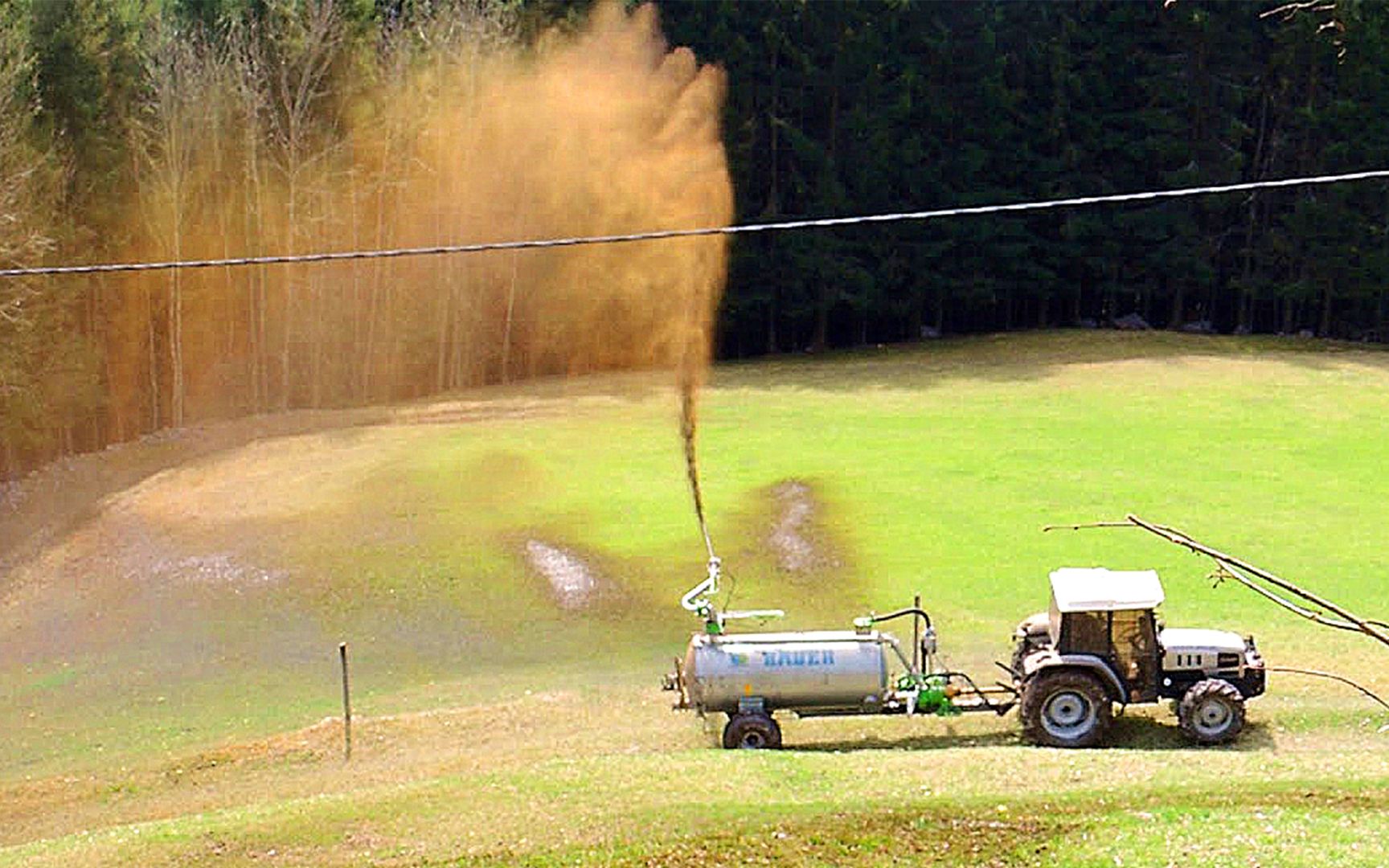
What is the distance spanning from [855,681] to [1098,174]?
45728 mm

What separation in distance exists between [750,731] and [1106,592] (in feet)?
15.2

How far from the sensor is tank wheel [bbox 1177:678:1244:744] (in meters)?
18.6

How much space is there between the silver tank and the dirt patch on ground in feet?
31.6

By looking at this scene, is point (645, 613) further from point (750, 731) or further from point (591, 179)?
point (591, 179)

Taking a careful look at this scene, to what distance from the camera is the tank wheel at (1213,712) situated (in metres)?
18.6

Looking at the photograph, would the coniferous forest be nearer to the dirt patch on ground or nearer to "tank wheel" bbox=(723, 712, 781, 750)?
the dirt patch on ground

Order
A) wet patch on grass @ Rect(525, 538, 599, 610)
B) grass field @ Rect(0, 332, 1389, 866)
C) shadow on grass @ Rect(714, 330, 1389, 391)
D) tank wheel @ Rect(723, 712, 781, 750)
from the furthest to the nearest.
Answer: shadow on grass @ Rect(714, 330, 1389, 391), wet patch on grass @ Rect(525, 538, 599, 610), tank wheel @ Rect(723, 712, 781, 750), grass field @ Rect(0, 332, 1389, 866)

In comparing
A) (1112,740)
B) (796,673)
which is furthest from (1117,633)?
(796,673)

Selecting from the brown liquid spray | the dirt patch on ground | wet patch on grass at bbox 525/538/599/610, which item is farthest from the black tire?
the brown liquid spray

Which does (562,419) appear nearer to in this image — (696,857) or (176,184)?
(176,184)

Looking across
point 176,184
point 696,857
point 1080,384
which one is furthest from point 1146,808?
point 176,184

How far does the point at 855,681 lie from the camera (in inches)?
742

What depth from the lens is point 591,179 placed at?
5209 cm

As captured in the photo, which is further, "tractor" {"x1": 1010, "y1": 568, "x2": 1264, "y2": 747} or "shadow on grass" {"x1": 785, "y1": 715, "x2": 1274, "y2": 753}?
"shadow on grass" {"x1": 785, "y1": 715, "x2": 1274, "y2": 753}
